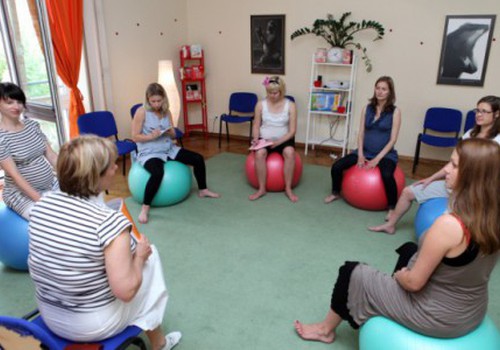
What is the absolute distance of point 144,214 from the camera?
3.18m

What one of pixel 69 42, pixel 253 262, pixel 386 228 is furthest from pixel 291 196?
pixel 69 42

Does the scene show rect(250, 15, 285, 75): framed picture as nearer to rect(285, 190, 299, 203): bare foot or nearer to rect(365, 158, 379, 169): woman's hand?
rect(285, 190, 299, 203): bare foot

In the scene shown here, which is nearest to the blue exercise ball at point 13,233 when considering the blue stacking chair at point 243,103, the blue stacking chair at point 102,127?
the blue stacking chair at point 102,127

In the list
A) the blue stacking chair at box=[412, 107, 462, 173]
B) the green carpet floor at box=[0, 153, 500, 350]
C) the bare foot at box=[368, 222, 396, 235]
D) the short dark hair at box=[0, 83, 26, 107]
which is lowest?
the green carpet floor at box=[0, 153, 500, 350]

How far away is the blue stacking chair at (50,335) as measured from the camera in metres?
1.16

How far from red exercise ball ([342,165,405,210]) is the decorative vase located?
1800 millimetres

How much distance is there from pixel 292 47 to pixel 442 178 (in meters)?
2.92

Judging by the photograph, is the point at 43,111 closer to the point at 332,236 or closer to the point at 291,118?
the point at 291,118

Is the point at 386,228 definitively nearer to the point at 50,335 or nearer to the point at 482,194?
the point at 482,194

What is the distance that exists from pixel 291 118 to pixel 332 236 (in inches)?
50.3

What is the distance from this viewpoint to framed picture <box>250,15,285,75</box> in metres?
4.96

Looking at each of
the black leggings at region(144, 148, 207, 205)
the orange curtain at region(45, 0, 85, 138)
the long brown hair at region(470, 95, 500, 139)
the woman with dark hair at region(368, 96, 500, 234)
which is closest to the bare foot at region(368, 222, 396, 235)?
the woman with dark hair at region(368, 96, 500, 234)

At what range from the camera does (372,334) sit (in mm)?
1500

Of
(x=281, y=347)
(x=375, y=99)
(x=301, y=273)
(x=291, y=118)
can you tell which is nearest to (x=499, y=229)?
(x=281, y=347)
